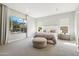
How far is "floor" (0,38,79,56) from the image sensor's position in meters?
2.23

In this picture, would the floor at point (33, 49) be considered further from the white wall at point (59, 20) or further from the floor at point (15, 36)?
the white wall at point (59, 20)

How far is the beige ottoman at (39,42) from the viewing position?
7.32 ft

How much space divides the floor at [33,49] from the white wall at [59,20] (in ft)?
0.86

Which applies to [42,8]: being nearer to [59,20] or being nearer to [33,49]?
[59,20]

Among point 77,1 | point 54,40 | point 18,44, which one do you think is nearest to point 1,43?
point 18,44

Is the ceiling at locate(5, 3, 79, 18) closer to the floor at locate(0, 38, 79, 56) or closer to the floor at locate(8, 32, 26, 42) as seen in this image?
the floor at locate(8, 32, 26, 42)

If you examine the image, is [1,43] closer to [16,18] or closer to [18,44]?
[18,44]

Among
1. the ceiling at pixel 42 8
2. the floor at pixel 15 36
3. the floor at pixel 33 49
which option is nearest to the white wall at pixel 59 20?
the ceiling at pixel 42 8

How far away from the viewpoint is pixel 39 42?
2225mm

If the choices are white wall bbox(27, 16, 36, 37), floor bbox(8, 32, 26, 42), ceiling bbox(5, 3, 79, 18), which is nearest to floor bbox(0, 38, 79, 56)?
floor bbox(8, 32, 26, 42)

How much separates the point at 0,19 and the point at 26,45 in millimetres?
829

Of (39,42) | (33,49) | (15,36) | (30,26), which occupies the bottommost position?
(33,49)

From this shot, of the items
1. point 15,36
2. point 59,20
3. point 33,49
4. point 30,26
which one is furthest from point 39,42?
point 59,20

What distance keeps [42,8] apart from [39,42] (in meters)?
0.80
